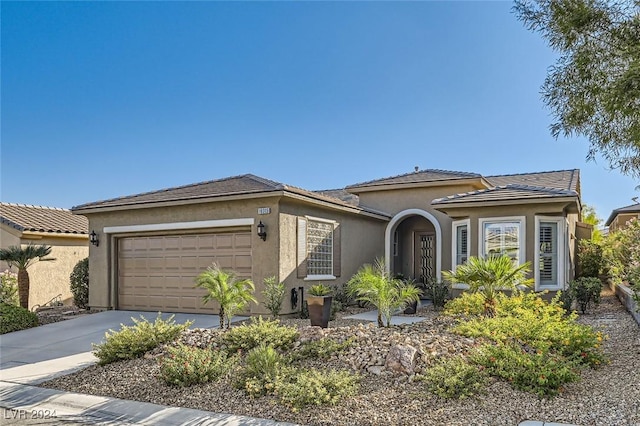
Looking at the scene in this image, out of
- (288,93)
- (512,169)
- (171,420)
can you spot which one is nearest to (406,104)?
(288,93)

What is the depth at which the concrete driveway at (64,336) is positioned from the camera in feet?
30.4

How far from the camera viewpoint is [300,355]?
292 inches

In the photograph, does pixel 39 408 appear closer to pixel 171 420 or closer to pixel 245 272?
Result: pixel 171 420

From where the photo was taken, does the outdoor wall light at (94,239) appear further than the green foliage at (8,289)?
Yes

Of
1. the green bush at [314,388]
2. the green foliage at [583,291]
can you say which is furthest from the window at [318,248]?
the green foliage at [583,291]

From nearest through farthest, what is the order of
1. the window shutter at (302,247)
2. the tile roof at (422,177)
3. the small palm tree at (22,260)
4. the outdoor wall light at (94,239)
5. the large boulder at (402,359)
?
the large boulder at (402,359), the window shutter at (302,247), the small palm tree at (22,260), the outdoor wall light at (94,239), the tile roof at (422,177)

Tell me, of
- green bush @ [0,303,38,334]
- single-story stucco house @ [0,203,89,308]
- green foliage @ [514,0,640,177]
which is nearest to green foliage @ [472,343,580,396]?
green foliage @ [514,0,640,177]

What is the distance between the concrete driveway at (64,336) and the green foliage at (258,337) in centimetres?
317

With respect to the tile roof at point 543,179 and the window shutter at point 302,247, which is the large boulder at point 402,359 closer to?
the window shutter at point 302,247

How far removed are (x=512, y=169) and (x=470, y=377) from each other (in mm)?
16811

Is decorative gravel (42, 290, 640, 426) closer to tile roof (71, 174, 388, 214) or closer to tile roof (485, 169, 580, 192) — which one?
tile roof (71, 174, 388, 214)

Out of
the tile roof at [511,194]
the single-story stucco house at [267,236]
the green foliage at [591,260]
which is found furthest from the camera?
the green foliage at [591,260]

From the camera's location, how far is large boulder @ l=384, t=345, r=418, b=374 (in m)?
6.62

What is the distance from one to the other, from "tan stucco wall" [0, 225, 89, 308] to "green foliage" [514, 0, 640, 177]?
1568 cm
